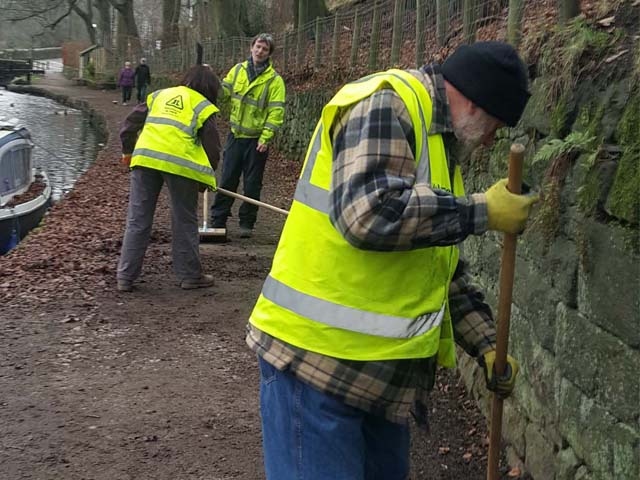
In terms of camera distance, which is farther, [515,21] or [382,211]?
[515,21]

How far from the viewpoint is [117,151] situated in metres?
19.2

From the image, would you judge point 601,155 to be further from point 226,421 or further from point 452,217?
point 226,421

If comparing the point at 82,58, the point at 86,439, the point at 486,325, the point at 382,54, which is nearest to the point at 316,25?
the point at 382,54

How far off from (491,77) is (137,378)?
3.76m

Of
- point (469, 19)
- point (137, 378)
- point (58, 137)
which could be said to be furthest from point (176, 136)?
point (58, 137)

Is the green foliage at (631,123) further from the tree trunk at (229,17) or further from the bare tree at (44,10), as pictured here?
the bare tree at (44,10)

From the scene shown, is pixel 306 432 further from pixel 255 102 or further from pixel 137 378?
pixel 255 102

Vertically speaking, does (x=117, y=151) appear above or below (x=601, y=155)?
below

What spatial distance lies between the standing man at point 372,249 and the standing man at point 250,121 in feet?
23.1

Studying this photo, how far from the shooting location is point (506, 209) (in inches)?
100

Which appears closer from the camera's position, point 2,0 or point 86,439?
point 86,439

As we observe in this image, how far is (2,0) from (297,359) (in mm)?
71060

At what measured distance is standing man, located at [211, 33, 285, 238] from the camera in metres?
9.58

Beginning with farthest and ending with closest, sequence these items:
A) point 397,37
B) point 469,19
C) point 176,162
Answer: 1. point 397,37
2. point 176,162
3. point 469,19
